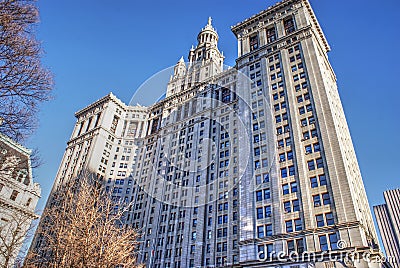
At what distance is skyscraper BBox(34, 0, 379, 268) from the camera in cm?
4434

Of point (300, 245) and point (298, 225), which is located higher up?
point (298, 225)

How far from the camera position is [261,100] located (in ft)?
210

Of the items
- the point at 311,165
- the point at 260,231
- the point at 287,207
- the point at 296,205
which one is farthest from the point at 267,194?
the point at 311,165

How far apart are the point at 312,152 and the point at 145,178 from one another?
56.8 meters

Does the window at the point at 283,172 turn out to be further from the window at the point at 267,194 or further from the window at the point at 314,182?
the window at the point at 314,182

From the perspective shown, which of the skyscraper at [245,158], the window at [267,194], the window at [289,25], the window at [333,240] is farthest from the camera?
the window at [289,25]

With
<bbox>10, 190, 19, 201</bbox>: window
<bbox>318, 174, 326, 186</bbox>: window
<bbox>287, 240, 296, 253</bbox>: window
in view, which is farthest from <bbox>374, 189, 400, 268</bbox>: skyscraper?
<bbox>10, 190, 19, 201</bbox>: window

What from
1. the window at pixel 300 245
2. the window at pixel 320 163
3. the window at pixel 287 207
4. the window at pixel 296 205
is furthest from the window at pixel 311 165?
the window at pixel 300 245

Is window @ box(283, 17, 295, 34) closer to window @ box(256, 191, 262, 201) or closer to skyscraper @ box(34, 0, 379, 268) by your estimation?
skyscraper @ box(34, 0, 379, 268)

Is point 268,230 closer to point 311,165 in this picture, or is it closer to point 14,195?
point 311,165

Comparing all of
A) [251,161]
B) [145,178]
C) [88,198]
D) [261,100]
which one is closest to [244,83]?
[261,100]

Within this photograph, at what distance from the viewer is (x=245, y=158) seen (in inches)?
2272

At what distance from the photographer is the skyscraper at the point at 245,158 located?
145 feet

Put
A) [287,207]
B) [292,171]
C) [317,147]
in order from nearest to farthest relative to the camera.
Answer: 1. [287,207]
2. [292,171]
3. [317,147]
